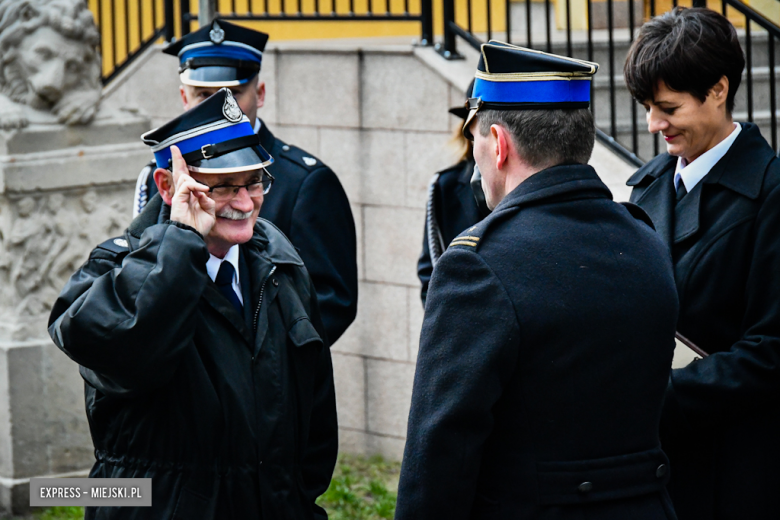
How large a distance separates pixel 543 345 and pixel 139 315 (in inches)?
39.7

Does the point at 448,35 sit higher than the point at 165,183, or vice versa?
the point at 448,35

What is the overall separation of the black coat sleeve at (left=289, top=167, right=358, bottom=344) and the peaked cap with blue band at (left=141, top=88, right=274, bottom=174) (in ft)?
3.54

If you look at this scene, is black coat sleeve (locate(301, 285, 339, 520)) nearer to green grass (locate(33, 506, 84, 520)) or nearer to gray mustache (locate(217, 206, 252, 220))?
gray mustache (locate(217, 206, 252, 220))

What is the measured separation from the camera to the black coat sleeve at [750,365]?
2.83m

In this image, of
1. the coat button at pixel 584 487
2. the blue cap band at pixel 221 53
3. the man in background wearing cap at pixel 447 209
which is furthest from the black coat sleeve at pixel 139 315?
the man in background wearing cap at pixel 447 209

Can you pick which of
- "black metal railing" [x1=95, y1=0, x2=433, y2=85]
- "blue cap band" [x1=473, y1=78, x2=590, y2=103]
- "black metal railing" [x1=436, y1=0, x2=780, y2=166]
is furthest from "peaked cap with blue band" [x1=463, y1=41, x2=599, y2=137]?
"black metal railing" [x1=95, y1=0, x2=433, y2=85]

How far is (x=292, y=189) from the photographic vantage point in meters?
4.21

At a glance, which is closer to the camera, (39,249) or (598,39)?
(39,249)

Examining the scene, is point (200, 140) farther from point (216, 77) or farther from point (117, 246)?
point (216, 77)

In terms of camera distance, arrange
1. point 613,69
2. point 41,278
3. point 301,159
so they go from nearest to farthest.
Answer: point 301,159 → point 613,69 → point 41,278

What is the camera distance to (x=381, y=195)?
6.16m

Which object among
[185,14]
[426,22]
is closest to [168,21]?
[185,14]

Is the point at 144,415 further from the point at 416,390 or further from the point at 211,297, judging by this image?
the point at 416,390

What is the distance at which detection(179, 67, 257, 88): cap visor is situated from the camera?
172 inches
